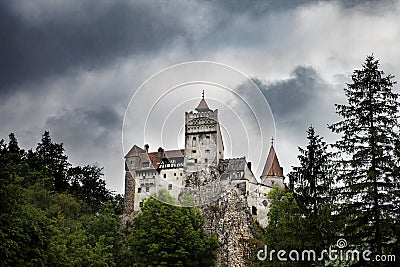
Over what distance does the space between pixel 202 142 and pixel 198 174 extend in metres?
3.42

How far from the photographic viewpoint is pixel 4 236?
28219mm

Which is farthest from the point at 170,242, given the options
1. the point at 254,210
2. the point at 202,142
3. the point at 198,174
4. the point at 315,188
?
the point at 254,210

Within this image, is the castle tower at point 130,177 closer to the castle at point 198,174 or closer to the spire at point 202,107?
the castle at point 198,174

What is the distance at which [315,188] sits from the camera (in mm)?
25391

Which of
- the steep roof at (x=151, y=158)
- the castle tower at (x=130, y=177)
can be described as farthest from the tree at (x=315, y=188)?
the castle tower at (x=130, y=177)

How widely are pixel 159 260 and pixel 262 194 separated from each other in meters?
29.6

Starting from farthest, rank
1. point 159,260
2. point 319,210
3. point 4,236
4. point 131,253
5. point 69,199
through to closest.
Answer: point 69,199 < point 131,253 < point 159,260 < point 4,236 < point 319,210

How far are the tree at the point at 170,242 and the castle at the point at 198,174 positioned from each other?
155 inches

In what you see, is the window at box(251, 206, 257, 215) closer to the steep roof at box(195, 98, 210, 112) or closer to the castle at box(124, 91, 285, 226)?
the castle at box(124, 91, 285, 226)

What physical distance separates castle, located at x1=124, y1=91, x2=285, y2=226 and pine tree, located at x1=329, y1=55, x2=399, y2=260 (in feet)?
86.9

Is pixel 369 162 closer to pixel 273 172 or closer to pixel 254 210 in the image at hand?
pixel 254 210

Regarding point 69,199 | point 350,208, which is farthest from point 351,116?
point 69,199

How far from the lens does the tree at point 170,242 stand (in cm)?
4281

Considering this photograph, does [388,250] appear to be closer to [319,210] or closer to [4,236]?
[319,210]
